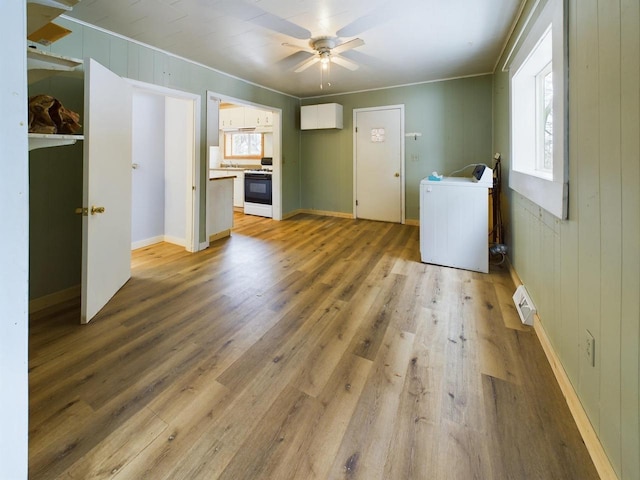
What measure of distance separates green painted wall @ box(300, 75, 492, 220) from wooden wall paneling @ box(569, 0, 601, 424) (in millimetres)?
3666

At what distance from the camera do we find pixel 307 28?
292 cm

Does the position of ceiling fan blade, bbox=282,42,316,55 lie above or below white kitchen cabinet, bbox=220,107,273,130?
below

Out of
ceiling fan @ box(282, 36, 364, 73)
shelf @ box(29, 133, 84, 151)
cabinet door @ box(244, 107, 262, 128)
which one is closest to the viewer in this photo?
shelf @ box(29, 133, 84, 151)

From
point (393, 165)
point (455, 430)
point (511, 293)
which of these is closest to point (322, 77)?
point (393, 165)

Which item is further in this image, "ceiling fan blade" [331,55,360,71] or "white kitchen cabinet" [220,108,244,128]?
"white kitchen cabinet" [220,108,244,128]

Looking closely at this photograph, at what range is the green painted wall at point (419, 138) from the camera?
475 cm

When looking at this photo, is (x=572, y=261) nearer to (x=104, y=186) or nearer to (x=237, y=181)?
(x=104, y=186)

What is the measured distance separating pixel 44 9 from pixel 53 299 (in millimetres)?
2229

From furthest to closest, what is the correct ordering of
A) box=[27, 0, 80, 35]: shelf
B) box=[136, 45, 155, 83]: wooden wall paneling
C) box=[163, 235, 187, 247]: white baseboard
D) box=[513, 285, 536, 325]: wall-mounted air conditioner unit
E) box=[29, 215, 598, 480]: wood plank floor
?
box=[163, 235, 187, 247]: white baseboard
box=[136, 45, 155, 83]: wooden wall paneling
box=[513, 285, 536, 325]: wall-mounted air conditioner unit
box=[27, 0, 80, 35]: shelf
box=[29, 215, 598, 480]: wood plank floor

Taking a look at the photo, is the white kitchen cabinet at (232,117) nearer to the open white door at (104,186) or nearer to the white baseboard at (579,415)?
the open white door at (104,186)

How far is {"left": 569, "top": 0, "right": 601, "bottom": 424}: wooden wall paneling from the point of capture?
120 cm

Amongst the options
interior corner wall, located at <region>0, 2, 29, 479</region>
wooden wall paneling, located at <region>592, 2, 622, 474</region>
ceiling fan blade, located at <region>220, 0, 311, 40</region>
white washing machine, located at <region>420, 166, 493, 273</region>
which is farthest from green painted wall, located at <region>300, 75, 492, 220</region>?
interior corner wall, located at <region>0, 2, 29, 479</region>

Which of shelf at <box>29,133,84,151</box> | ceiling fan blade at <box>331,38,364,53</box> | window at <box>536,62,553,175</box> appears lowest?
shelf at <box>29,133,84,151</box>

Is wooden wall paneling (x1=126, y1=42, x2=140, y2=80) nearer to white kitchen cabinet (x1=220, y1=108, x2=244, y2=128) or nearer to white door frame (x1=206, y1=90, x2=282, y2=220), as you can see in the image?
white door frame (x1=206, y1=90, x2=282, y2=220)
